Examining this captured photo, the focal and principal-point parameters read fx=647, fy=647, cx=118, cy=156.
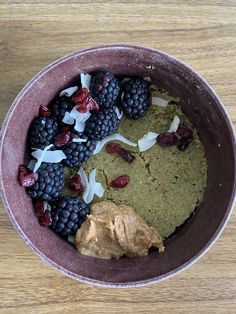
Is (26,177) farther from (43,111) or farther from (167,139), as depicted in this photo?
(167,139)

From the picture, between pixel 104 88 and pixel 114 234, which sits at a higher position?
pixel 104 88

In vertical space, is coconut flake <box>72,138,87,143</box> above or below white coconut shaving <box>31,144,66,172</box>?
above

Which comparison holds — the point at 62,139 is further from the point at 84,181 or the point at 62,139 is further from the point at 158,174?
the point at 158,174

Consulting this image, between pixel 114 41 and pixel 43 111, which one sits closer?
pixel 43 111

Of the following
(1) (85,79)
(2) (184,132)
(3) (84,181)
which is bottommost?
(3) (84,181)

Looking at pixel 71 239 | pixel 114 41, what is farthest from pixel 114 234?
pixel 114 41

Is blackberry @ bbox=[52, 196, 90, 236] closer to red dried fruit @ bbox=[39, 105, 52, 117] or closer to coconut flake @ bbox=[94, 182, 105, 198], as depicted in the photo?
coconut flake @ bbox=[94, 182, 105, 198]

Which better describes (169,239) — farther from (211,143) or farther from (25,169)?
(25,169)

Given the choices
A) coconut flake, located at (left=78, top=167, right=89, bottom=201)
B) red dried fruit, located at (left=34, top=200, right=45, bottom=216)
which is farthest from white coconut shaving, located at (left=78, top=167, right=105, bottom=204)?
red dried fruit, located at (left=34, top=200, right=45, bottom=216)
